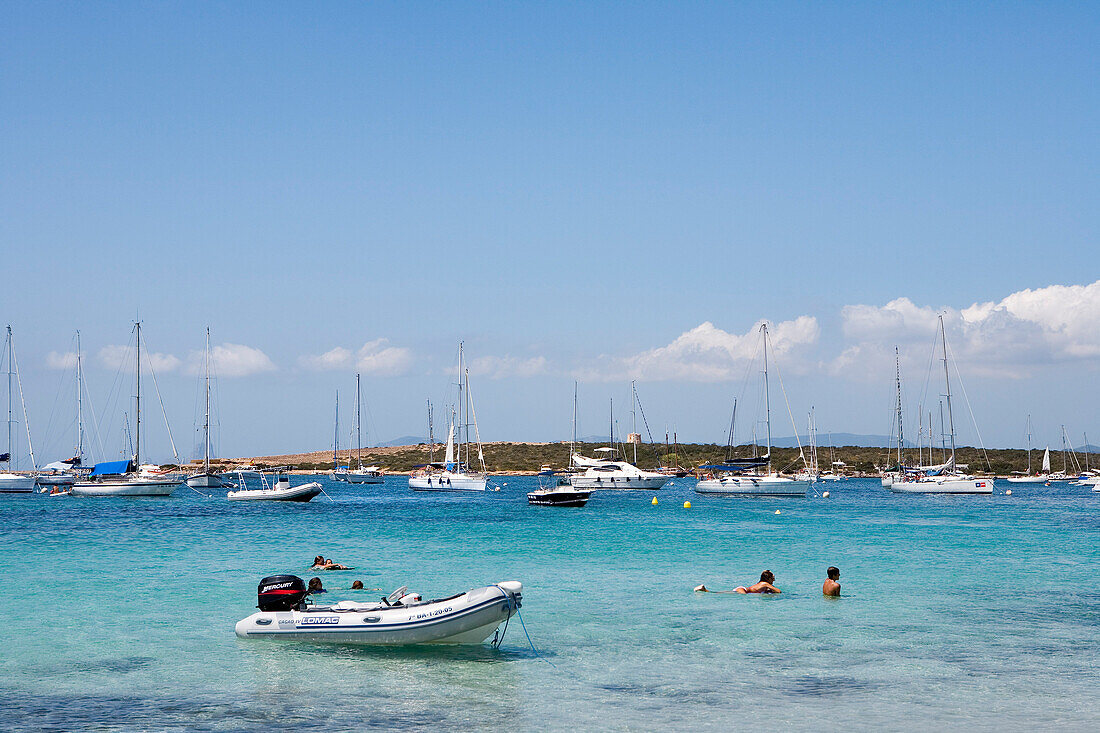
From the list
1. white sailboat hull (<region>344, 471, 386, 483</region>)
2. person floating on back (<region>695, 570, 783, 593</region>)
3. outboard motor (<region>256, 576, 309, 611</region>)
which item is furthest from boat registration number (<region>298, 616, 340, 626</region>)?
white sailboat hull (<region>344, 471, 386, 483</region>)

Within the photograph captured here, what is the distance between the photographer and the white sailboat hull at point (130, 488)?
75.2 m

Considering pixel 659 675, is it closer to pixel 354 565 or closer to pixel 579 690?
pixel 579 690

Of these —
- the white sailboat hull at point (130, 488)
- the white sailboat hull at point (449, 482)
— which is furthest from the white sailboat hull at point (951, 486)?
the white sailboat hull at point (130, 488)

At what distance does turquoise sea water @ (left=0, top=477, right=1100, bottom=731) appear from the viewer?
14.8 meters

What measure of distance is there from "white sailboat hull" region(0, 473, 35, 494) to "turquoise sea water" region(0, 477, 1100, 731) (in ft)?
134

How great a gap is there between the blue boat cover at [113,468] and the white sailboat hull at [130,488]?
3.76m

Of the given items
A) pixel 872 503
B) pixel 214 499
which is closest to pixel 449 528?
pixel 214 499

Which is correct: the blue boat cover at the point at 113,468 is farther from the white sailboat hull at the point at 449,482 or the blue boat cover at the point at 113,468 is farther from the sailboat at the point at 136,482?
the white sailboat hull at the point at 449,482

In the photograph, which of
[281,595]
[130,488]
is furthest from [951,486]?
[281,595]

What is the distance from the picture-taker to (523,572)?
31484 millimetres

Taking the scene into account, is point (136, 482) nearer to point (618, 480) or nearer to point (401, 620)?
point (618, 480)

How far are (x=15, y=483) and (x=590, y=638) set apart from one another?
76996mm

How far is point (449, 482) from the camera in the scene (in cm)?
9306

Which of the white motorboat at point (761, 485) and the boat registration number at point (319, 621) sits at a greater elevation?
the boat registration number at point (319, 621)
